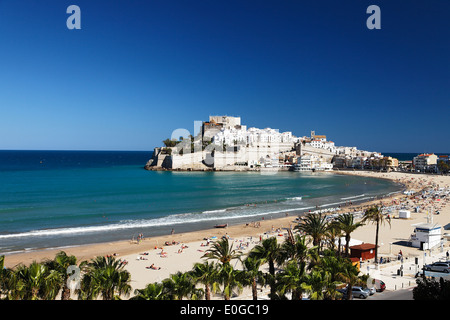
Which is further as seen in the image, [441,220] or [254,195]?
[254,195]

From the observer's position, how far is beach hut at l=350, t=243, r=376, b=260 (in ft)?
51.8

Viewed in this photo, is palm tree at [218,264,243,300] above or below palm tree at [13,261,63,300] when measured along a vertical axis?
below

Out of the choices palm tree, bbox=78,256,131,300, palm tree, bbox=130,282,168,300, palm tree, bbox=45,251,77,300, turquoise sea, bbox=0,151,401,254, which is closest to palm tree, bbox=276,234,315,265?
palm tree, bbox=130,282,168,300

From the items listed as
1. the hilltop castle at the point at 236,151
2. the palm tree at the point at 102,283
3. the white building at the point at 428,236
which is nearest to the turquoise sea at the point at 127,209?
the palm tree at the point at 102,283

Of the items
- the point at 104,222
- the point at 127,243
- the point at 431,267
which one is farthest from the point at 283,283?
the point at 104,222

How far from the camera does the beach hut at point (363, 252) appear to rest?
15794mm

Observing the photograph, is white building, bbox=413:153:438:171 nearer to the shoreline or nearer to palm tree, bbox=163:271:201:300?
the shoreline

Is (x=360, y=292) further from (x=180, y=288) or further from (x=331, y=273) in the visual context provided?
(x=180, y=288)

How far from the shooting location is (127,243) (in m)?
20.5

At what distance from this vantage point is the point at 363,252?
15.8m

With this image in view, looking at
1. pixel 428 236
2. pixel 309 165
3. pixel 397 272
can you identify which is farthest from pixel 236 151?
pixel 397 272
